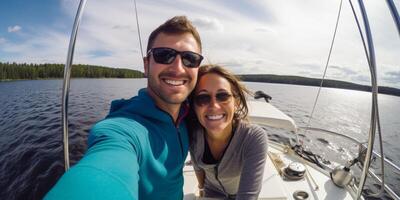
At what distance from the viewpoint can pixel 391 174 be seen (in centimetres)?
959

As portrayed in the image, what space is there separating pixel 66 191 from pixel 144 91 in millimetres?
1134

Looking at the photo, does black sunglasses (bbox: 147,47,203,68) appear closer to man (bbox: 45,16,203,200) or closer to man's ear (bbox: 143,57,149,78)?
man (bbox: 45,16,203,200)

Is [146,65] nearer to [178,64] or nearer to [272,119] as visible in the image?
[178,64]

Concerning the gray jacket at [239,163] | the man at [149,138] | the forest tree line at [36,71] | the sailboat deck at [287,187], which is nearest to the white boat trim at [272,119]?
the sailboat deck at [287,187]

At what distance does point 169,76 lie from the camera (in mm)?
1875

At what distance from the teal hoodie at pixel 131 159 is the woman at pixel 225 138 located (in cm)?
26

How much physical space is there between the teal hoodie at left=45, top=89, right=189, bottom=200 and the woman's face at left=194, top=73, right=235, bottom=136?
23 centimetres

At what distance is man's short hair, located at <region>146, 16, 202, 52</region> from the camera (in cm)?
191

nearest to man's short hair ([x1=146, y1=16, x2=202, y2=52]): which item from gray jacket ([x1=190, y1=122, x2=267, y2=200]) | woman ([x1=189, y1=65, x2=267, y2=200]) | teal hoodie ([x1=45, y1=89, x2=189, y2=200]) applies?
woman ([x1=189, y1=65, x2=267, y2=200])

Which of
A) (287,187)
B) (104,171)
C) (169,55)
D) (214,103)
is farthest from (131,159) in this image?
(287,187)

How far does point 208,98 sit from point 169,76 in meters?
0.47

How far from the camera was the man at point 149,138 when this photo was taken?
0.87m

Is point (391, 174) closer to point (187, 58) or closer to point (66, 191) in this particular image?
point (187, 58)

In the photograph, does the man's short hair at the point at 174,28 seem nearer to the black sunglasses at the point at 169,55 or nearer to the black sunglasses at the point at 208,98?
the black sunglasses at the point at 169,55
